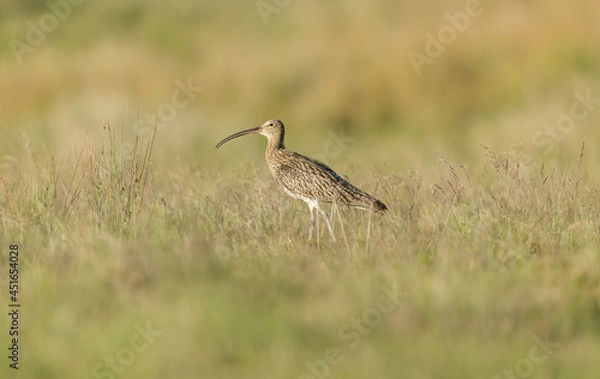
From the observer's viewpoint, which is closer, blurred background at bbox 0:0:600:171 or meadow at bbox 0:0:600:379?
meadow at bbox 0:0:600:379

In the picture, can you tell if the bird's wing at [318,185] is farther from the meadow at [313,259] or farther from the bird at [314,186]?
the meadow at [313,259]

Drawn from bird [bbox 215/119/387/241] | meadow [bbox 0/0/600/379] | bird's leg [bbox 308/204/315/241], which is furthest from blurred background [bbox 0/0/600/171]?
bird's leg [bbox 308/204/315/241]

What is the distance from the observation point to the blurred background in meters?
15.2

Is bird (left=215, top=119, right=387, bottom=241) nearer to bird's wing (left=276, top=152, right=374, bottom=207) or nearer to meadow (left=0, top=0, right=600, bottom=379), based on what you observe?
bird's wing (left=276, top=152, right=374, bottom=207)

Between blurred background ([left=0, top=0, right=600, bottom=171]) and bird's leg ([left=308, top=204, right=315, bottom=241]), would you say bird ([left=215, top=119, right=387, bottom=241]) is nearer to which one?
bird's leg ([left=308, top=204, right=315, bottom=241])

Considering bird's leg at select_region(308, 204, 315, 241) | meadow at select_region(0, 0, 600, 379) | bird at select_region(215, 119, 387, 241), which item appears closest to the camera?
meadow at select_region(0, 0, 600, 379)

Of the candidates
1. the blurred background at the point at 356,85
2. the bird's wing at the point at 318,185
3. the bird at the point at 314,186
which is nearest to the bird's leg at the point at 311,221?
the bird at the point at 314,186

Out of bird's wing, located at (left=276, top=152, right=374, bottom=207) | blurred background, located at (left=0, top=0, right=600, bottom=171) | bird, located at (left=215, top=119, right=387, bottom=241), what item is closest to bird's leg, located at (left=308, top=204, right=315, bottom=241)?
bird, located at (left=215, top=119, right=387, bottom=241)

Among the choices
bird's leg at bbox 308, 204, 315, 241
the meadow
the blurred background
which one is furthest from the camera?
the blurred background

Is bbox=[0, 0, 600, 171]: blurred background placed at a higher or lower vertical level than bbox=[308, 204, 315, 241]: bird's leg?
higher

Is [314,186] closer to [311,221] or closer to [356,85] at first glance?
[311,221]

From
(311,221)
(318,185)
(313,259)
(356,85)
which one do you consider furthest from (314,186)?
(356,85)

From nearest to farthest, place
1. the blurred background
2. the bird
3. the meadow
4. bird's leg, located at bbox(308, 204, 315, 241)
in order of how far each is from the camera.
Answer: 1. the meadow
2. bird's leg, located at bbox(308, 204, 315, 241)
3. the bird
4. the blurred background

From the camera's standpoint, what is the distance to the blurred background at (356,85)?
1521 cm
